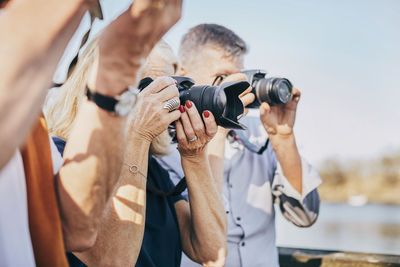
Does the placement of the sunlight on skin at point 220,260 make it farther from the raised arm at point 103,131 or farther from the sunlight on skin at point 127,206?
the raised arm at point 103,131

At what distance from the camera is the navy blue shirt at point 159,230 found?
1.39 meters

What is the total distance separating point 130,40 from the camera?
67 centimetres

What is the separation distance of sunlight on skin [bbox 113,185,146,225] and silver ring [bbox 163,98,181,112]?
270 millimetres

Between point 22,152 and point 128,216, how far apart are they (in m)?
0.47

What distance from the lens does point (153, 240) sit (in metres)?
1.42

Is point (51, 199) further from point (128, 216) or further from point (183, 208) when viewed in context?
point (183, 208)

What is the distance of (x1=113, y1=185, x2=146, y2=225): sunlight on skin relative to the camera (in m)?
1.19

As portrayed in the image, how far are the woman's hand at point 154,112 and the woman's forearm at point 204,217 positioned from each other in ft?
0.71

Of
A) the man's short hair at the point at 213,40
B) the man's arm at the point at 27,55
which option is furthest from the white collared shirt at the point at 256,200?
the man's arm at the point at 27,55

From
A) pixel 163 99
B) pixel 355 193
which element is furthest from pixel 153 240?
pixel 355 193

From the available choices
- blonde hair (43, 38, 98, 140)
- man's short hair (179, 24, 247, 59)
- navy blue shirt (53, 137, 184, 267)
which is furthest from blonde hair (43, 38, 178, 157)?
man's short hair (179, 24, 247, 59)

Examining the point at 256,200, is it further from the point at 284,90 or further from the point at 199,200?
the point at 199,200

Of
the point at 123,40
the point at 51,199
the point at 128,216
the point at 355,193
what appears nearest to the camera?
the point at 123,40

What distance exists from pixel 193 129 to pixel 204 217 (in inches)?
12.9
